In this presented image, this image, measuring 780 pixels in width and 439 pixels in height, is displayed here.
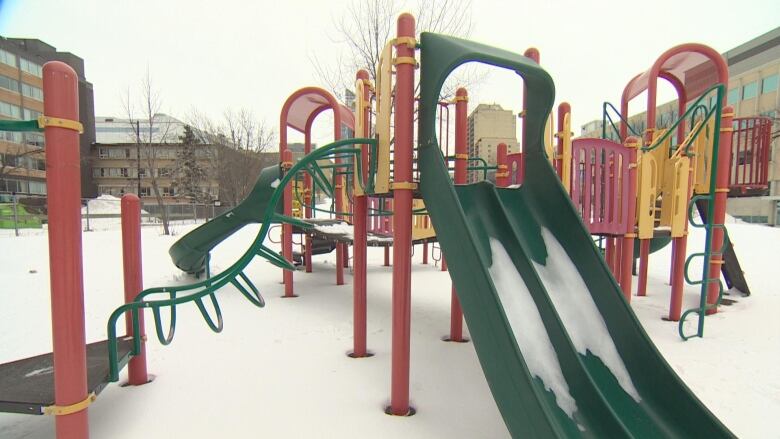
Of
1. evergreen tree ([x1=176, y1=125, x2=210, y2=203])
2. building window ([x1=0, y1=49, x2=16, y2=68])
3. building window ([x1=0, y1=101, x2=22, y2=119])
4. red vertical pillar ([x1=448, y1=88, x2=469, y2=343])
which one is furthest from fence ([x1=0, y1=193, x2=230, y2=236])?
building window ([x1=0, y1=49, x2=16, y2=68])

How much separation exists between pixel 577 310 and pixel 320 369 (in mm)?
1891

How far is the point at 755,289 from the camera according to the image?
551 centimetres

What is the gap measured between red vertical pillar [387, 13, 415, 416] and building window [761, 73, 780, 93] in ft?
123

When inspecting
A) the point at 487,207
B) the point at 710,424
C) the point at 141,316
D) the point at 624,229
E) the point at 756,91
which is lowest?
the point at 710,424

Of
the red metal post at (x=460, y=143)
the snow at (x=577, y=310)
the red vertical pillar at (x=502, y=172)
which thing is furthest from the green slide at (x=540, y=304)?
the red vertical pillar at (x=502, y=172)

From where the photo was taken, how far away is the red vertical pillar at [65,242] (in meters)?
1.56

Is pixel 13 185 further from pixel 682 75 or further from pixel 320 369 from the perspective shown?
pixel 682 75

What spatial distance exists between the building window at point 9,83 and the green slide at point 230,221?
134 feet

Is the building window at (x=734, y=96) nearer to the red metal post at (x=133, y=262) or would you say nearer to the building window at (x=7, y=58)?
the red metal post at (x=133, y=262)

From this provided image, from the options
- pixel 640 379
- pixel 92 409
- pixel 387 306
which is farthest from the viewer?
pixel 387 306

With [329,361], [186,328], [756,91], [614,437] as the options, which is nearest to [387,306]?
[329,361]

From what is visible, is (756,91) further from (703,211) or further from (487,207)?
(487,207)

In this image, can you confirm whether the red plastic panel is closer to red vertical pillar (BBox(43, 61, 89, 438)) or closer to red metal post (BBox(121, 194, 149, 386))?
red metal post (BBox(121, 194, 149, 386))

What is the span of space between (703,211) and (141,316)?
677 centimetres
